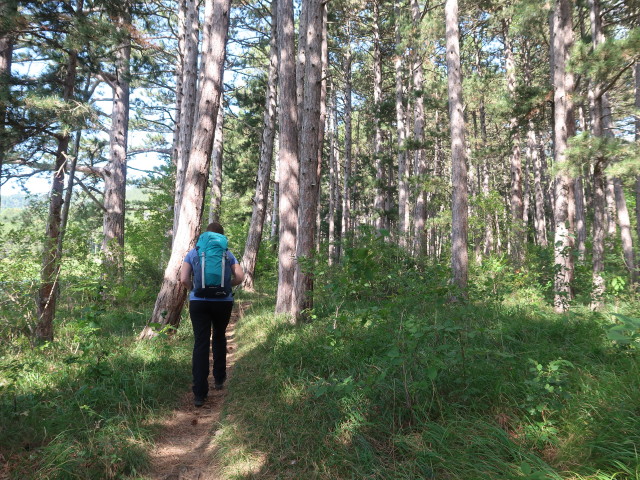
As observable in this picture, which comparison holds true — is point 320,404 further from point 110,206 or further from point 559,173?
point 110,206

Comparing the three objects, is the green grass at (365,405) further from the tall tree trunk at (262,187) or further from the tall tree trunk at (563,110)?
the tall tree trunk at (262,187)

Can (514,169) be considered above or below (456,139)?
above

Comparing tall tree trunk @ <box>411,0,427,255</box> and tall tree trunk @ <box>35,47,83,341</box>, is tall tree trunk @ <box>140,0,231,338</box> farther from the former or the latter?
tall tree trunk @ <box>411,0,427,255</box>

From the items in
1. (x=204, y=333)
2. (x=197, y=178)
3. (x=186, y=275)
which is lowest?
(x=204, y=333)

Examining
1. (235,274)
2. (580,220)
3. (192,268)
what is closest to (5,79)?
(192,268)

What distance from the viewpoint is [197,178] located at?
20.3ft

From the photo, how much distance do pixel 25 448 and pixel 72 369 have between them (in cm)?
148

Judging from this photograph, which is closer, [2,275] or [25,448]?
[25,448]

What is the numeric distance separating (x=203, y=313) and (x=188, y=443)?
135 cm

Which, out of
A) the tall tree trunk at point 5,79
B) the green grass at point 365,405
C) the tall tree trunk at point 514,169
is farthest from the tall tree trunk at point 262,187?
the tall tree trunk at point 514,169

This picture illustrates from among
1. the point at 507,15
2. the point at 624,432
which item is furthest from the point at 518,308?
the point at 507,15

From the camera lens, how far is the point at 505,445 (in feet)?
7.00

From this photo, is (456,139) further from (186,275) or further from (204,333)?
(204,333)

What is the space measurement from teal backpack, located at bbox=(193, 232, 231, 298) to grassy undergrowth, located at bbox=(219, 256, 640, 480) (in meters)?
1.20
